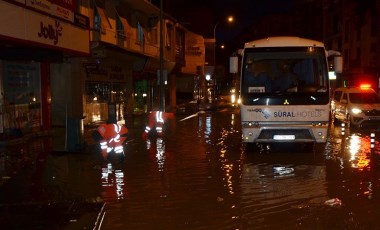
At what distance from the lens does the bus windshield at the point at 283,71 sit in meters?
13.9

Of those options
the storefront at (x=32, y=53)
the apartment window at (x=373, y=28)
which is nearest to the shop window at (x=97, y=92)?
the storefront at (x=32, y=53)

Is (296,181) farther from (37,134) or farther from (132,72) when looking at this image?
(132,72)

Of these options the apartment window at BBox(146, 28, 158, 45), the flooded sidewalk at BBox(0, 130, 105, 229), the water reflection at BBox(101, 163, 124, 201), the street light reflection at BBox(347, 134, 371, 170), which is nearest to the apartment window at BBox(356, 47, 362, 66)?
the apartment window at BBox(146, 28, 158, 45)

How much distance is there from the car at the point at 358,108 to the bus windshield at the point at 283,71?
9141mm

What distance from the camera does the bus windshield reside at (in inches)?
547

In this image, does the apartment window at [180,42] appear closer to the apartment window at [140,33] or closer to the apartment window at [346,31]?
the apartment window at [140,33]

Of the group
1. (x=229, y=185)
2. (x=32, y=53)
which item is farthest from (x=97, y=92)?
(x=229, y=185)

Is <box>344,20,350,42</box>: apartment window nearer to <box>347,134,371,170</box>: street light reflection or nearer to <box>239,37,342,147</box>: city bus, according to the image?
<box>347,134,371,170</box>: street light reflection

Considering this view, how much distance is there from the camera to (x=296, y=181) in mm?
10328

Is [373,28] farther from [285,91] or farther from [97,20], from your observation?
[285,91]

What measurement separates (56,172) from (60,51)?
12.9 feet

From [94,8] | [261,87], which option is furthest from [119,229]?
[94,8]

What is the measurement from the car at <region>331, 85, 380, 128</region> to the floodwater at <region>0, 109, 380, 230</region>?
19.5 ft

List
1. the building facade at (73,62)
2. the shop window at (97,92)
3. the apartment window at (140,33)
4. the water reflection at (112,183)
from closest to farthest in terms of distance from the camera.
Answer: the water reflection at (112,183) → the building facade at (73,62) → the shop window at (97,92) → the apartment window at (140,33)
